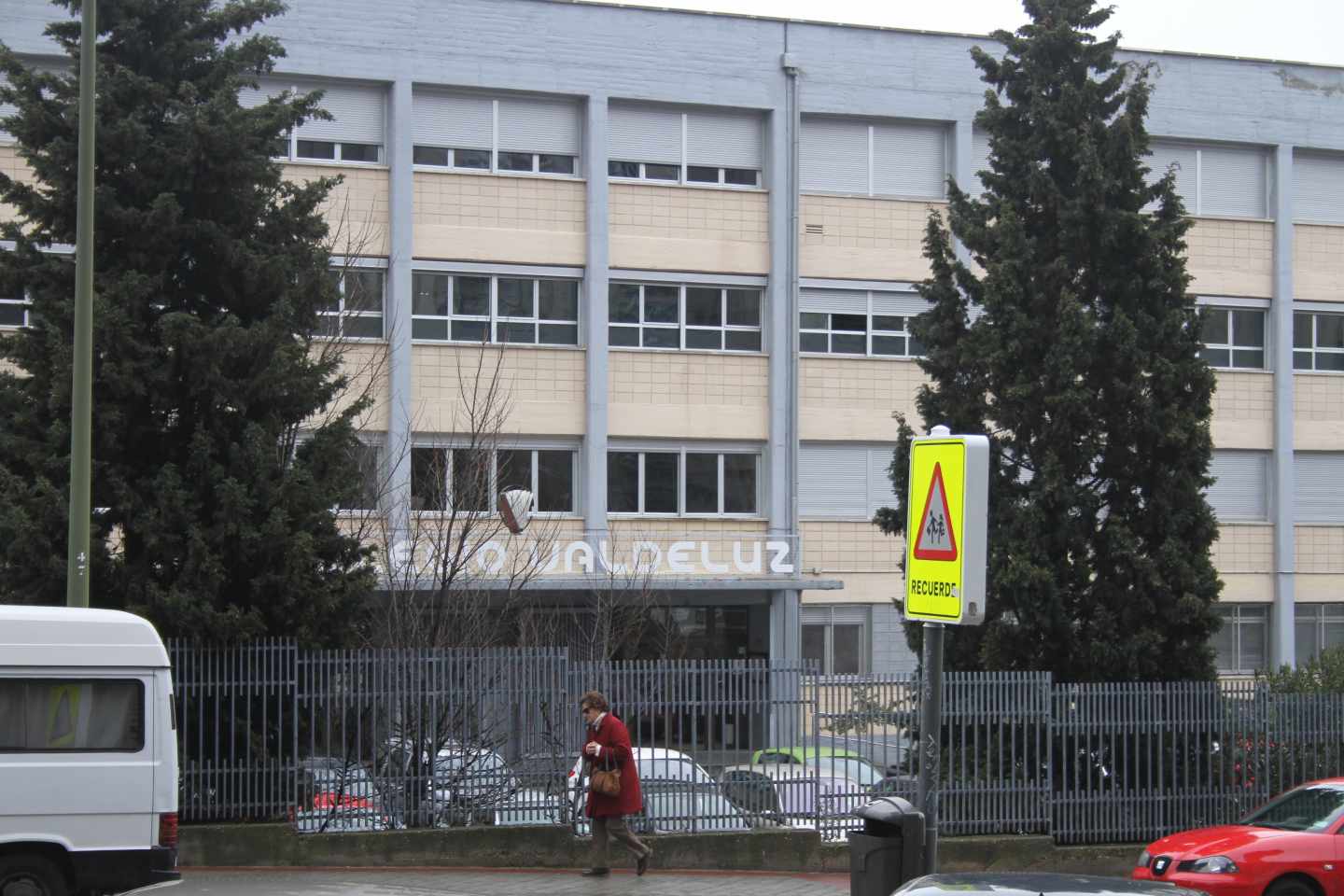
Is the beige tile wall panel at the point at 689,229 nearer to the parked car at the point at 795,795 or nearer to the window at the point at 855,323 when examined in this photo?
the window at the point at 855,323

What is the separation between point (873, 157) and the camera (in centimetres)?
3412

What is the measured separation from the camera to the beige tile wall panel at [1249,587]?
117 ft

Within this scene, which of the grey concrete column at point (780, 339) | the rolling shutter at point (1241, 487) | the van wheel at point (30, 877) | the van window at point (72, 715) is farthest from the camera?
the rolling shutter at point (1241, 487)

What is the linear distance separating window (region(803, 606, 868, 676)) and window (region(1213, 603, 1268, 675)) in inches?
308

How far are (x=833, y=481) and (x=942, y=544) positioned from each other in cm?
2537

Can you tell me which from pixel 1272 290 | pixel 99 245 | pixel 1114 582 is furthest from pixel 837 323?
pixel 99 245

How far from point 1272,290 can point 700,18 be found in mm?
13419

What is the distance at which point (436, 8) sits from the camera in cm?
3162

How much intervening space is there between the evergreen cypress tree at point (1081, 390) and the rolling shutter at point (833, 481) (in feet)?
45.3

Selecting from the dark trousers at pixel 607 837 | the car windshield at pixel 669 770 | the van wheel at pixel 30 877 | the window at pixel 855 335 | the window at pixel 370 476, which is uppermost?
the window at pixel 855 335

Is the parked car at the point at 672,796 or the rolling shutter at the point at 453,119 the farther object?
the rolling shutter at the point at 453,119

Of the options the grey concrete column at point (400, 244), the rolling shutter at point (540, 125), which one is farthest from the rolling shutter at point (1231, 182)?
the grey concrete column at point (400, 244)

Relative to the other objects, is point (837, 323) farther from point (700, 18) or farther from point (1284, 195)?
point (1284, 195)

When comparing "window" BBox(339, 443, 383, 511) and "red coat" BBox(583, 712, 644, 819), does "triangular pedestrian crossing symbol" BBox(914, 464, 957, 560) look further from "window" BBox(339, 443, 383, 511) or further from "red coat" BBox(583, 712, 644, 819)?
"window" BBox(339, 443, 383, 511)
